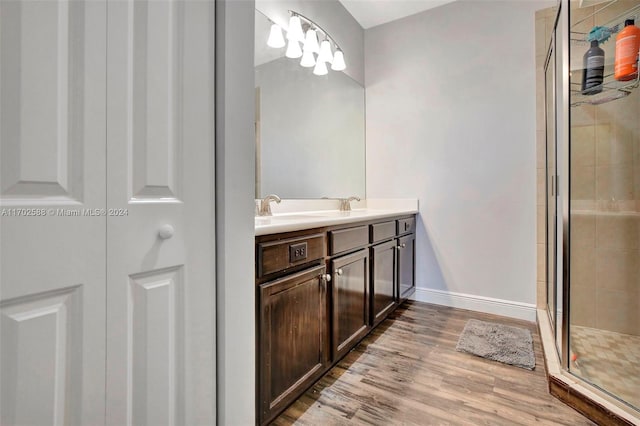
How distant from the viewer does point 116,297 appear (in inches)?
28.7

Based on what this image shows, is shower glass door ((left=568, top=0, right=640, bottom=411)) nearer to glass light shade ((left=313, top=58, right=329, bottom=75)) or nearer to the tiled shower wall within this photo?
the tiled shower wall

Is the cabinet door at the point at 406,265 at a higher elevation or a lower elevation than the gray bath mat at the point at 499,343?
higher

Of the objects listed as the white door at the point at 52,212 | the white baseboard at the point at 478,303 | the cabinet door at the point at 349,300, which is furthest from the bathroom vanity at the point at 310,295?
the white baseboard at the point at 478,303

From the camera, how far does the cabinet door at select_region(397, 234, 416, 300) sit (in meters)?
2.41

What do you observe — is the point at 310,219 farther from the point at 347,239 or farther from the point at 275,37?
the point at 275,37

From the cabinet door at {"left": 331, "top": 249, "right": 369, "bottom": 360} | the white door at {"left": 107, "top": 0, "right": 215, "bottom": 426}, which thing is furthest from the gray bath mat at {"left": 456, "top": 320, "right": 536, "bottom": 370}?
the white door at {"left": 107, "top": 0, "right": 215, "bottom": 426}

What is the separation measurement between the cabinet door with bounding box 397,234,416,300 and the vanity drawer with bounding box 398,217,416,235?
5 cm

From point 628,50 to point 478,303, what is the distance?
73.4 inches

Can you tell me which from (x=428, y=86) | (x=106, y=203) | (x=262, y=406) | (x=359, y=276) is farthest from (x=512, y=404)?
(x=428, y=86)

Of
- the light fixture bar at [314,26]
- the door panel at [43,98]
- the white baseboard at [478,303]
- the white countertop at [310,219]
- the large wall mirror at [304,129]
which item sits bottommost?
the white baseboard at [478,303]

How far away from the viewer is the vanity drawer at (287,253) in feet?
3.74

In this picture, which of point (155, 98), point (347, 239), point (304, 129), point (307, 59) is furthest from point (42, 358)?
point (307, 59)

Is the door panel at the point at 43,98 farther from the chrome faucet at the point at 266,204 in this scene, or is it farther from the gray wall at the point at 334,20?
the gray wall at the point at 334,20

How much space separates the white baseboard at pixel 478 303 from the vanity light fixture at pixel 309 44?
2.08 meters
